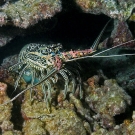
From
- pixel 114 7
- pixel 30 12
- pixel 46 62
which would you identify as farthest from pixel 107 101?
pixel 30 12

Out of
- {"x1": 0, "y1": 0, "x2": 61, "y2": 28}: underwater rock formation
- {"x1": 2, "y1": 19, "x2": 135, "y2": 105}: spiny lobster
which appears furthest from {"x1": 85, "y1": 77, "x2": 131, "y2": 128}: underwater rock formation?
{"x1": 0, "y1": 0, "x2": 61, "y2": 28}: underwater rock formation

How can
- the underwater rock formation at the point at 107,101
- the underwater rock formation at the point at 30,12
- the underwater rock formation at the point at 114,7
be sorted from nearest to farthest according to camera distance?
the underwater rock formation at the point at 107,101, the underwater rock formation at the point at 30,12, the underwater rock formation at the point at 114,7

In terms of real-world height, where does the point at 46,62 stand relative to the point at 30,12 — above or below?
below

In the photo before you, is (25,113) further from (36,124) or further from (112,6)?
(112,6)

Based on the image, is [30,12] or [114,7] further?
[114,7]

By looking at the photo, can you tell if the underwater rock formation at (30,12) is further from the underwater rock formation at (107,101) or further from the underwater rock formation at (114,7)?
the underwater rock formation at (107,101)

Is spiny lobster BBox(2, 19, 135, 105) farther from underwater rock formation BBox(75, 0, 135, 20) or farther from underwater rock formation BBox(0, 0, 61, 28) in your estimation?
underwater rock formation BBox(75, 0, 135, 20)

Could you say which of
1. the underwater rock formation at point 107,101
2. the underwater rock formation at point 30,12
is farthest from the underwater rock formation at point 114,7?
the underwater rock formation at point 107,101

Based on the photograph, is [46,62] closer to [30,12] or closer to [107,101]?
[30,12]

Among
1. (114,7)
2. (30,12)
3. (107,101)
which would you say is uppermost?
(30,12)
